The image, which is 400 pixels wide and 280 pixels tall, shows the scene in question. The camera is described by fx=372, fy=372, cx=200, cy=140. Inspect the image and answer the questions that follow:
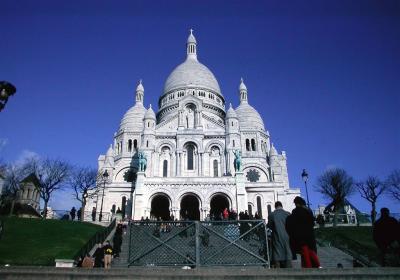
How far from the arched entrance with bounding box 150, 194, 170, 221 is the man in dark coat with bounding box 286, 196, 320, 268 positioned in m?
33.0

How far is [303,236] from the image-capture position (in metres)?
8.26

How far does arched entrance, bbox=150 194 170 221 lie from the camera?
4119 centimetres

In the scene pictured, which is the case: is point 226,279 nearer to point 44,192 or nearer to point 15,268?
point 15,268

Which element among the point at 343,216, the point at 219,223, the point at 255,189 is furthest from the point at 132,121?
the point at 219,223

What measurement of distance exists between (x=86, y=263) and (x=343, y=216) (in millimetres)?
38033

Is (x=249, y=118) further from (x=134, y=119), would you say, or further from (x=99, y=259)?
(x=99, y=259)

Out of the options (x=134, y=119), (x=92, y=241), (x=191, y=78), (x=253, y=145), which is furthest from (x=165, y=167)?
(x=92, y=241)

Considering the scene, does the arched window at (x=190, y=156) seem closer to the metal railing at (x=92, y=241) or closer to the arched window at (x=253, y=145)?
the arched window at (x=253, y=145)

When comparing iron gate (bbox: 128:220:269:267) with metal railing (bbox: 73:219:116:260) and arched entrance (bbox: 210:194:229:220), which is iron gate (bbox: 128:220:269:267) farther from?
arched entrance (bbox: 210:194:229:220)

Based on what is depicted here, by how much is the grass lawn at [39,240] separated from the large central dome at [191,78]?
36326 mm

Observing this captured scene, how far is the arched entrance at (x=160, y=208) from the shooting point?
135 ft

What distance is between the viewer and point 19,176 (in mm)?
48406

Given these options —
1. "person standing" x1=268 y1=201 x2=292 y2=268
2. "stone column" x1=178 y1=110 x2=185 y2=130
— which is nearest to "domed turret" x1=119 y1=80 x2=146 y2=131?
"stone column" x1=178 y1=110 x2=185 y2=130

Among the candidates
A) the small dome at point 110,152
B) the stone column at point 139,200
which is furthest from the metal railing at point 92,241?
the small dome at point 110,152
